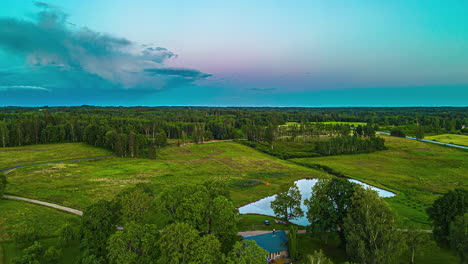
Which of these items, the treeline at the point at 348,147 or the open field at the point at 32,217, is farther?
the treeline at the point at 348,147

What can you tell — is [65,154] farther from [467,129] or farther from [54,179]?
[467,129]

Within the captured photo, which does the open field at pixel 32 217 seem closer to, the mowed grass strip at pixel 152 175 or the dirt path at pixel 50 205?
the dirt path at pixel 50 205

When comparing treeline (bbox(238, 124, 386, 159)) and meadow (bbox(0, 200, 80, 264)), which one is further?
treeline (bbox(238, 124, 386, 159))

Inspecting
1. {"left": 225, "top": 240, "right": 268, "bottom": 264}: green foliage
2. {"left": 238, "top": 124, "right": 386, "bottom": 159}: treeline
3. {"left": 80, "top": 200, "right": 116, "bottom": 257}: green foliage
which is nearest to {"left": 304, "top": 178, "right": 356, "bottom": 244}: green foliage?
{"left": 225, "top": 240, "right": 268, "bottom": 264}: green foliage

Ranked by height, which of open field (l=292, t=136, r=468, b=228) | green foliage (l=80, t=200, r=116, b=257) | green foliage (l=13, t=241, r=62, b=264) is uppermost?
green foliage (l=80, t=200, r=116, b=257)

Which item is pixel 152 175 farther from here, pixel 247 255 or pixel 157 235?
pixel 247 255

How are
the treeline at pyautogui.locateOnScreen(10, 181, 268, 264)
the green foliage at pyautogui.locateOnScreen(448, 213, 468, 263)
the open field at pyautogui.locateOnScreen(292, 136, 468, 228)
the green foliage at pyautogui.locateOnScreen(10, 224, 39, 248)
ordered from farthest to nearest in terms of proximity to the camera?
1. the open field at pyautogui.locateOnScreen(292, 136, 468, 228)
2. the green foliage at pyautogui.locateOnScreen(10, 224, 39, 248)
3. the green foliage at pyautogui.locateOnScreen(448, 213, 468, 263)
4. the treeline at pyautogui.locateOnScreen(10, 181, 268, 264)

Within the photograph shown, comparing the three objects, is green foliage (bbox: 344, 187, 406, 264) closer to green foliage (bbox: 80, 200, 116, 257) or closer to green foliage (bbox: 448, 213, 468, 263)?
green foliage (bbox: 448, 213, 468, 263)

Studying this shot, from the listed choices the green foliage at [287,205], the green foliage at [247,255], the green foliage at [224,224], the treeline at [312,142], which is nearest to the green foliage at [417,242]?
the green foliage at [287,205]
